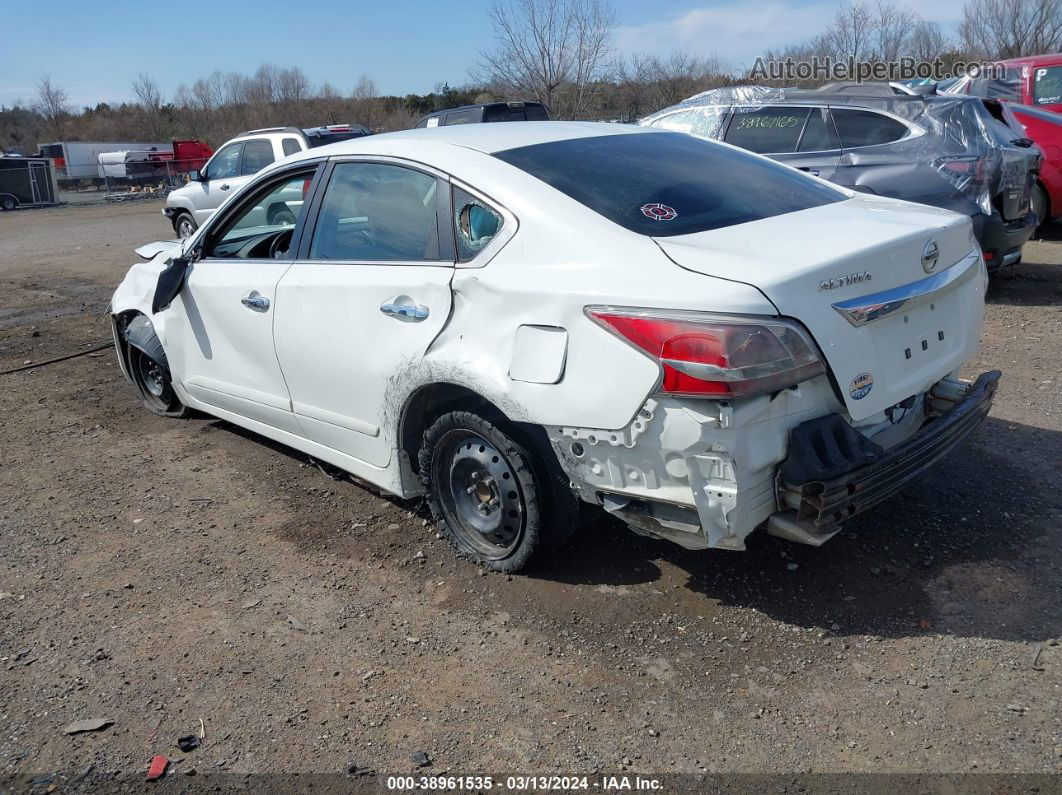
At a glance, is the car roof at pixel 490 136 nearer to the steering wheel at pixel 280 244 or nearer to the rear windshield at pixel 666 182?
the rear windshield at pixel 666 182

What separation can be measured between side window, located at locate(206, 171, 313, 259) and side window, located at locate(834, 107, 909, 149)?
205 inches

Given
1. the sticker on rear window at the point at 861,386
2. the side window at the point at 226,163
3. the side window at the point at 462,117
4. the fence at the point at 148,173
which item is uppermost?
the fence at the point at 148,173

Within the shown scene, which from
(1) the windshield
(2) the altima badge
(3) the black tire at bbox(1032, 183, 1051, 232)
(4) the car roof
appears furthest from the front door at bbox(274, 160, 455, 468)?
(1) the windshield

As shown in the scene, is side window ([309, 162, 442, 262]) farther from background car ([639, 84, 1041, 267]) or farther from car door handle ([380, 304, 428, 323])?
background car ([639, 84, 1041, 267])

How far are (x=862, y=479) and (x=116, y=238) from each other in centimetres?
1857

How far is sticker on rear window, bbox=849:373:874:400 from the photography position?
119 inches

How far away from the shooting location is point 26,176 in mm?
31266

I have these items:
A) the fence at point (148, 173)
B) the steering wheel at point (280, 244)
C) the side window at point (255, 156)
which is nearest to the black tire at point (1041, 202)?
the steering wheel at point (280, 244)

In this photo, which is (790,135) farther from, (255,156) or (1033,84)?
(255,156)

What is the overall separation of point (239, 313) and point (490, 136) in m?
1.62

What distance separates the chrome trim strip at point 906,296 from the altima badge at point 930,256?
40 millimetres

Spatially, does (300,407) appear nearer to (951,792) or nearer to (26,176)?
(951,792)

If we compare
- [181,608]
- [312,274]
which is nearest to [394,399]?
[312,274]

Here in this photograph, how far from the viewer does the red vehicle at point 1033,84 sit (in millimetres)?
12445
